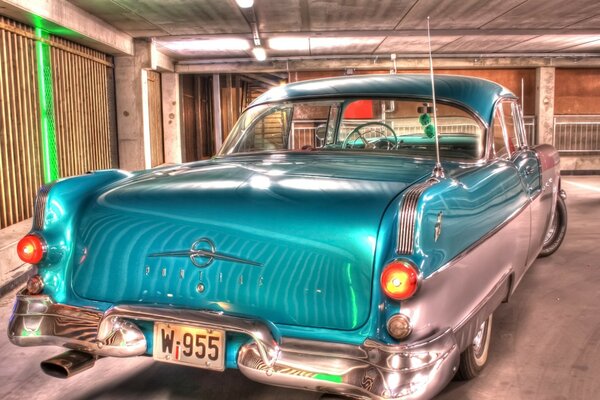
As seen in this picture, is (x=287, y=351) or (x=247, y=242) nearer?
(x=287, y=351)

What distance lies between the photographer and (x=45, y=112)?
8930 mm

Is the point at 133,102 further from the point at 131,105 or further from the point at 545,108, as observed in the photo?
the point at 545,108

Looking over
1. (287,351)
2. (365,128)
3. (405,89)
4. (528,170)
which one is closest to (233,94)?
(365,128)

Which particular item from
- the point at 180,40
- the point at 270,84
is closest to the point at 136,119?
the point at 180,40

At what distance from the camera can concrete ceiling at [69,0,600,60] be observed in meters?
9.41

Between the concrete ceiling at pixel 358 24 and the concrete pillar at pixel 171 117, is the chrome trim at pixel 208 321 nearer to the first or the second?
the concrete ceiling at pixel 358 24

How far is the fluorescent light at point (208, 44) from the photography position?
12.8 meters

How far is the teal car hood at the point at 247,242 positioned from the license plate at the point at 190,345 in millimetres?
114

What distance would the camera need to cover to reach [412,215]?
7.47ft

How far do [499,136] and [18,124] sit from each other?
21.2ft

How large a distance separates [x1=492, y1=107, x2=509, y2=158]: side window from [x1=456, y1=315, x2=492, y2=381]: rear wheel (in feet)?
3.62

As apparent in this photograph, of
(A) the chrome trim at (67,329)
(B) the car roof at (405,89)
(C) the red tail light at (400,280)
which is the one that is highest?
(B) the car roof at (405,89)

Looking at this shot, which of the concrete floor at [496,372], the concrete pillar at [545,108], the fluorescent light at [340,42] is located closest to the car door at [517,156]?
the concrete floor at [496,372]

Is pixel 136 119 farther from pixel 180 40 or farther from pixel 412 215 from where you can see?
pixel 412 215
